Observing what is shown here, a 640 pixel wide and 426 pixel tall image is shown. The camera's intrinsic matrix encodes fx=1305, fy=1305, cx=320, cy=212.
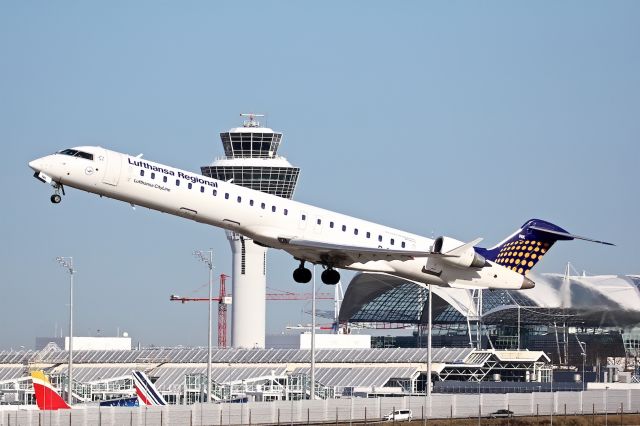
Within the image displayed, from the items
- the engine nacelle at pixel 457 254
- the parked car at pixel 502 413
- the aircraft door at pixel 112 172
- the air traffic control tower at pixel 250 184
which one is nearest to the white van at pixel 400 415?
the parked car at pixel 502 413

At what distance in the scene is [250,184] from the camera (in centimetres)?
16375

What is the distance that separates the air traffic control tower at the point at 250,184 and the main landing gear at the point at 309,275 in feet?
317

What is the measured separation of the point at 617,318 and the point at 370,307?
50139mm

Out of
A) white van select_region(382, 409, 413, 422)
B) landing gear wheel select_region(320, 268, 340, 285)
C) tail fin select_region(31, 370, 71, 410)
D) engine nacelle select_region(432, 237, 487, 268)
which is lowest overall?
white van select_region(382, 409, 413, 422)

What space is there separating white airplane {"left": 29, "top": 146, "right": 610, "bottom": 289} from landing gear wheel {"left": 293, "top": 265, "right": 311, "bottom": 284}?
47mm

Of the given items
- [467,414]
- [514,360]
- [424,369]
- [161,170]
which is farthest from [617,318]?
[161,170]

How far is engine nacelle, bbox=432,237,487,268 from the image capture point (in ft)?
192

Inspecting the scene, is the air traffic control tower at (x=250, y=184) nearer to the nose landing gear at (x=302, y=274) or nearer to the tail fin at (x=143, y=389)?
the tail fin at (x=143, y=389)

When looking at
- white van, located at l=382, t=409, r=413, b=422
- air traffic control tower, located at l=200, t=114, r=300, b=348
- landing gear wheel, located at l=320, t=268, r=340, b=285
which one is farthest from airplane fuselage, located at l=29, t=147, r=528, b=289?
air traffic control tower, located at l=200, t=114, r=300, b=348

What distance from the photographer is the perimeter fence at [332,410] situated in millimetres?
57969

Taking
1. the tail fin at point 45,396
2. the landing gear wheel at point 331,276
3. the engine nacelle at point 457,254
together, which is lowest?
the tail fin at point 45,396

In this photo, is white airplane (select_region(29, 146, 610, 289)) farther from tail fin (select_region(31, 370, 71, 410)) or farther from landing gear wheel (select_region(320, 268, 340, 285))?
tail fin (select_region(31, 370, 71, 410))

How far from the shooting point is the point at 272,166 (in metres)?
164

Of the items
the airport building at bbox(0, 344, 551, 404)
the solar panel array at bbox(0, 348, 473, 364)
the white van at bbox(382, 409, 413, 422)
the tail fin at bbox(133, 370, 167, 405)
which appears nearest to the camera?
the white van at bbox(382, 409, 413, 422)
